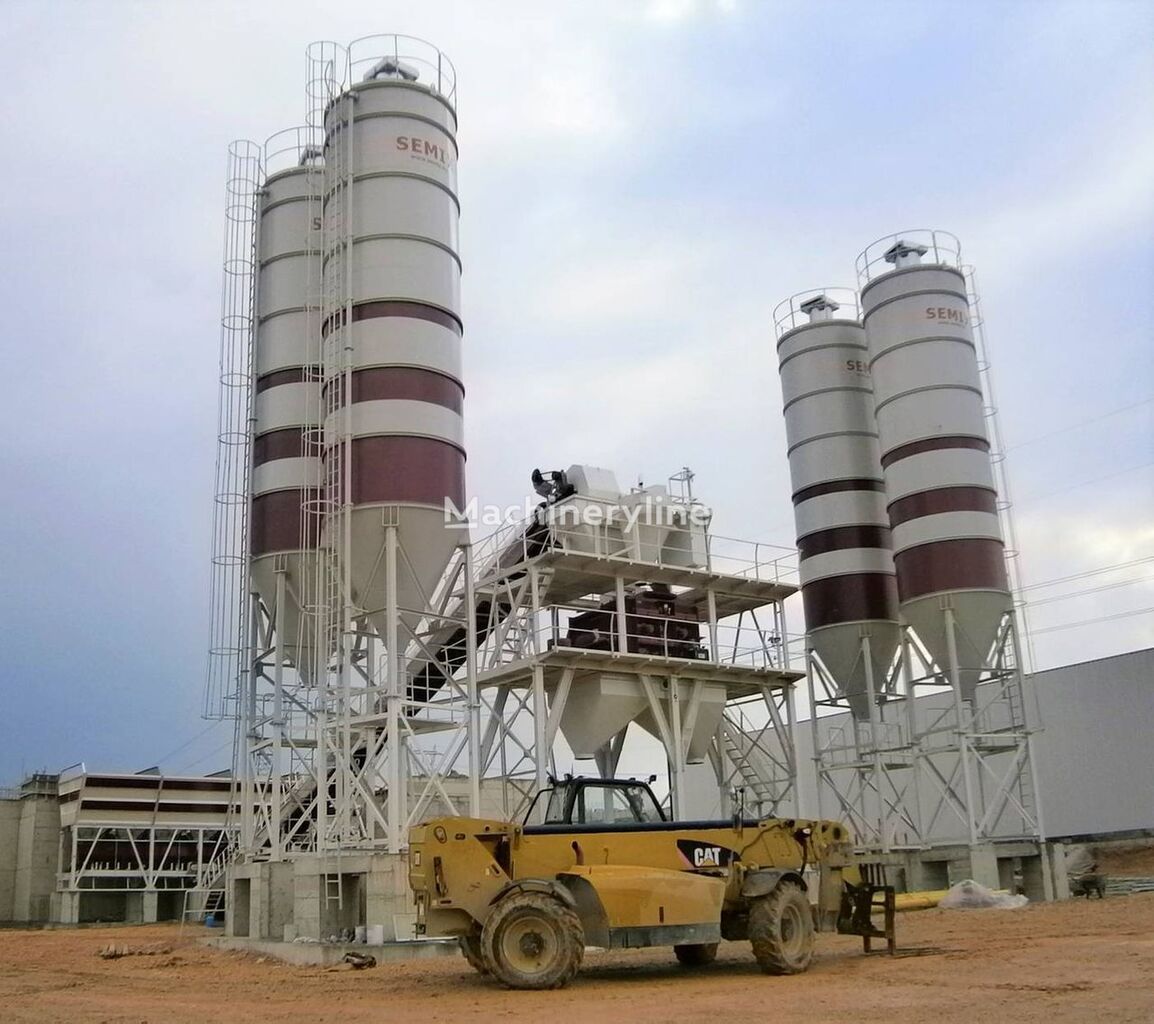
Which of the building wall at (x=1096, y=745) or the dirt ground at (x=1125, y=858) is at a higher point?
the building wall at (x=1096, y=745)

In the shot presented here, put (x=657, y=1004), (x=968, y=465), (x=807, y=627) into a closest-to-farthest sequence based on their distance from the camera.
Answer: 1. (x=657, y=1004)
2. (x=968, y=465)
3. (x=807, y=627)


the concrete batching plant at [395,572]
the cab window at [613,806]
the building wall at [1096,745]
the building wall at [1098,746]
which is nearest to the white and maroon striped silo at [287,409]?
the concrete batching plant at [395,572]

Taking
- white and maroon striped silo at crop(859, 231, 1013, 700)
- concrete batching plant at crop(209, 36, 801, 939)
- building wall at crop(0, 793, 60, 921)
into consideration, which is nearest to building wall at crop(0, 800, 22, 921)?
building wall at crop(0, 793, 60, 921)

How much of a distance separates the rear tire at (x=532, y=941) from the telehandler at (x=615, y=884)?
1cm

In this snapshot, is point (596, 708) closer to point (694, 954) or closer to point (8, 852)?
point (694, 954)

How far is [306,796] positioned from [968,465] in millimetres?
20242

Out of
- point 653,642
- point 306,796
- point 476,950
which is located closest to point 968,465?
point 653,642

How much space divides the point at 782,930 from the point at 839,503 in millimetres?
23958

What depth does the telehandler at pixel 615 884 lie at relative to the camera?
14.9m

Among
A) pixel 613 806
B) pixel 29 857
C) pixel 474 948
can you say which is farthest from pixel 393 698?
pixel 29 857

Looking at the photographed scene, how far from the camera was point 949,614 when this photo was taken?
33.5 m

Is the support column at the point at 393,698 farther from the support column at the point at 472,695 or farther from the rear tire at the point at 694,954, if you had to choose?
the rear tire at the point at 694,954

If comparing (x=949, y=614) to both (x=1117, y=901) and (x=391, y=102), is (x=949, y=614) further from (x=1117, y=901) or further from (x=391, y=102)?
(x=391, y=102)

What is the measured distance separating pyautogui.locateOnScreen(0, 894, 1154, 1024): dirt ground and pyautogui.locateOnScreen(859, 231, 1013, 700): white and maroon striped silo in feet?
38.6
